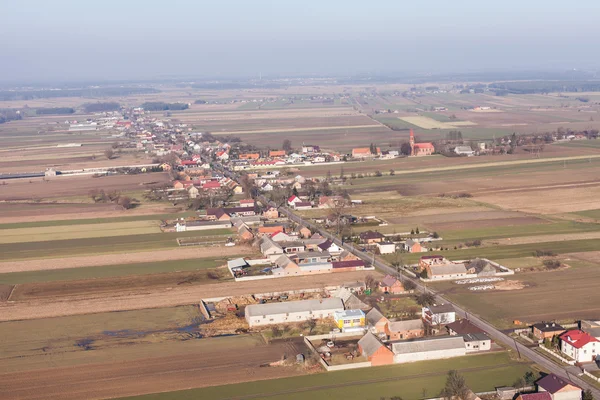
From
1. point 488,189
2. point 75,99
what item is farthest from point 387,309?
point 75,99

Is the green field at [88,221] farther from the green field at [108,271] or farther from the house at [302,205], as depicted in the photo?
the green field at [108,271]

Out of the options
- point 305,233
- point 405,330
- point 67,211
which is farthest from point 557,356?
point 67,211

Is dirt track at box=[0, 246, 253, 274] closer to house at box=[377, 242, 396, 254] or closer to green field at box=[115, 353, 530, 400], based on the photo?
house at box=[377, 242, 396, 254]

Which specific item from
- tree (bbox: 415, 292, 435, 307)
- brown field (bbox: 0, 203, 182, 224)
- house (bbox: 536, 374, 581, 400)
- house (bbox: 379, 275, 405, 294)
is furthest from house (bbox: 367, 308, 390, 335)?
brown field (bbox: 0, 203, 182, 224)

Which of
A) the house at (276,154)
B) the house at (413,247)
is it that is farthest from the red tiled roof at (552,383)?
the house at (276,154)

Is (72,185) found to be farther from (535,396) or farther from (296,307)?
(535,396)

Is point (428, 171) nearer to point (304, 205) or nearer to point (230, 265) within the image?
point (304, 205)
